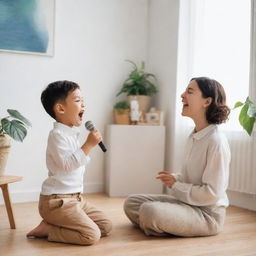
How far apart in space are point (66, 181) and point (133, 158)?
1508mm

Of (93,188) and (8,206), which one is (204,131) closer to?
(8,206)

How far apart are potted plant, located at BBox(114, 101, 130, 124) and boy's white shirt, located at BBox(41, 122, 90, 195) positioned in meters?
1.45

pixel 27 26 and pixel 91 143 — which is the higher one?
pixel 27 26

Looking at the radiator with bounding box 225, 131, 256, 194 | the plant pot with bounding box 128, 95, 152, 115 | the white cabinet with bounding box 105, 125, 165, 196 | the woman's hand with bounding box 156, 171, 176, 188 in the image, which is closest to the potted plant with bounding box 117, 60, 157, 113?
the plant pot with bounding box 128, 95, 152, 115

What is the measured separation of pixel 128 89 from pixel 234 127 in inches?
43.3

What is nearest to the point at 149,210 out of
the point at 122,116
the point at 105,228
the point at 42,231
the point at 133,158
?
the point at 105,228

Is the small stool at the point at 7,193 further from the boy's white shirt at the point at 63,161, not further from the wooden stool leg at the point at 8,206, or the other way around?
the boy's white shirt at the point at 63,161

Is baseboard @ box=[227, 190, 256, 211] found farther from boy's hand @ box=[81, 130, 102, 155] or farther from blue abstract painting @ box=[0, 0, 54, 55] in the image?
blue abstract painting @ box=[0, 0, 54, 55]

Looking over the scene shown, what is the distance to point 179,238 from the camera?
2.26 meters

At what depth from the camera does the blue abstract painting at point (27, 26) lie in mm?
3223

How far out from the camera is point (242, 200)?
3178mm

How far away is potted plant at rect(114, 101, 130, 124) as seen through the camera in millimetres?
3656

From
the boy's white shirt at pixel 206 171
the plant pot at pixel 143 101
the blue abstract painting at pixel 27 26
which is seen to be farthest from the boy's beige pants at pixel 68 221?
the plant pot at pixel 143 101

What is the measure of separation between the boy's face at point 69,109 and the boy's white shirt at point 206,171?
0.71 m
